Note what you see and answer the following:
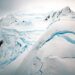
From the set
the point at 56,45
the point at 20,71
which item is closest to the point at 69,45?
the point at 56,45

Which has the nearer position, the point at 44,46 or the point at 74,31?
the point at 44,46

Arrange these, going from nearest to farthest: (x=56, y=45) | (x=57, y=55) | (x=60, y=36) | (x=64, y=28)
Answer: (x=57, y=55) → (x=56, y=45) → (x=60, y=36) → (x=64, y=28)

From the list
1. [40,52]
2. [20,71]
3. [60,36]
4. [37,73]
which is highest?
[60,36]

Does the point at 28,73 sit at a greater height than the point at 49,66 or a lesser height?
lesser

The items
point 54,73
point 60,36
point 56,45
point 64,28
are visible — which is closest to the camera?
point 54,73

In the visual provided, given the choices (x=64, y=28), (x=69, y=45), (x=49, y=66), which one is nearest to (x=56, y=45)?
(x=69, y=45)

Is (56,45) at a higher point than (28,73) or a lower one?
higher

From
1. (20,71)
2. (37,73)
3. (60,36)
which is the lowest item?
(20,71)

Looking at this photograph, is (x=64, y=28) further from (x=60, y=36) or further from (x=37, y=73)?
(x=37, y=73)

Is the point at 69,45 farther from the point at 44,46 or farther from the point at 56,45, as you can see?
the point at 44,46
